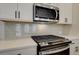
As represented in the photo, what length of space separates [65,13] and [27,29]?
1.74ft

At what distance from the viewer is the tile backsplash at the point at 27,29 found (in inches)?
55.5

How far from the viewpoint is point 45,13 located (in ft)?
4.96

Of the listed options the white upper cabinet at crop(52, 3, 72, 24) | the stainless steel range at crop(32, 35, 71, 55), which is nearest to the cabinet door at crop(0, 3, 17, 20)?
the stainless steel range at crop(32, 35, 71, 55)

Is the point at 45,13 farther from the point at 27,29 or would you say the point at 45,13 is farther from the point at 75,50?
the point at 75,50

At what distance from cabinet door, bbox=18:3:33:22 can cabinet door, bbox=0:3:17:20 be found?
77 millimetres

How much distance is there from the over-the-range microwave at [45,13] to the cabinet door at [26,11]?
0.05 metres

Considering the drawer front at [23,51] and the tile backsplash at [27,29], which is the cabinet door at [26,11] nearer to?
the tile backsplash at [27,29]

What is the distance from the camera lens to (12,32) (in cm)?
142

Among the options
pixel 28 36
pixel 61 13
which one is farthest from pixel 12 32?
pixel 61 13

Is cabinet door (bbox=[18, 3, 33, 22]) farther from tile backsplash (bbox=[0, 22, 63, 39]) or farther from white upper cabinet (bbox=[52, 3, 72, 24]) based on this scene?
white upper cabinet (bbox=[52, 3, 72, 24])

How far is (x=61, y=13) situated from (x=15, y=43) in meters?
0.70

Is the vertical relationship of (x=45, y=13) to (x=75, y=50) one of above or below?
above

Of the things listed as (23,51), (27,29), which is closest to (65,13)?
(27,29)

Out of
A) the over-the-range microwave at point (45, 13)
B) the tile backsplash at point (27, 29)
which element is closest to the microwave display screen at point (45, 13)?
the over-the-range microwave at point (45, 13)
